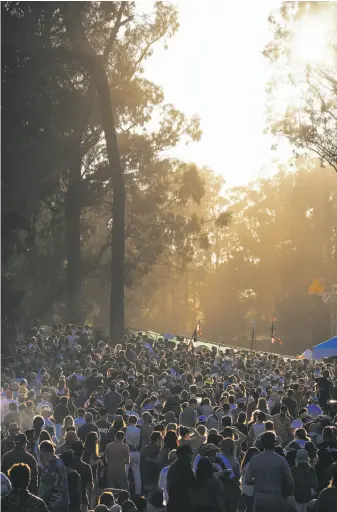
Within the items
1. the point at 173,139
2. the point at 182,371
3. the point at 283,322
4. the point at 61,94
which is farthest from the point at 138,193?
the point at 182,371

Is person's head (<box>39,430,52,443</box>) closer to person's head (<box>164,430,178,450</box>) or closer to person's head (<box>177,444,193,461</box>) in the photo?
person's head (<box>164,430,178,450</box>)

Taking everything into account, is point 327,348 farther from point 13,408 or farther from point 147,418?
point 147,418

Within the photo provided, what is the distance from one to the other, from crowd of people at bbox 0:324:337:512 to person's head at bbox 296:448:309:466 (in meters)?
0.01

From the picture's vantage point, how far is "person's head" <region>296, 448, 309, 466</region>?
37.2ft

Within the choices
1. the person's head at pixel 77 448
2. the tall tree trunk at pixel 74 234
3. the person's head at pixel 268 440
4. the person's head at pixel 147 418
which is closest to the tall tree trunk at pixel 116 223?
the tall tree trunk at pixel 74 234

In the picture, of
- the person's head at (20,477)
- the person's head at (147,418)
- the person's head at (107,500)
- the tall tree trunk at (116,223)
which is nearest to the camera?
the person's head at (20,477)

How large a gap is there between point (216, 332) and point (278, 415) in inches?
2983

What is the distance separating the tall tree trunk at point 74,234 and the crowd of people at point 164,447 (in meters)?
23.8

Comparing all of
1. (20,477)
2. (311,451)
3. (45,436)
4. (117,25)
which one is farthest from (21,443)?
(117,25)

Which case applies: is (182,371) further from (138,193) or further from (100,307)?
(100,307)

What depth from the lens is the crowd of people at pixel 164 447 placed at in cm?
937

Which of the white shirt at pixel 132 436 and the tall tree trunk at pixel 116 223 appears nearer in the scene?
the white shirt at pixel 132 436

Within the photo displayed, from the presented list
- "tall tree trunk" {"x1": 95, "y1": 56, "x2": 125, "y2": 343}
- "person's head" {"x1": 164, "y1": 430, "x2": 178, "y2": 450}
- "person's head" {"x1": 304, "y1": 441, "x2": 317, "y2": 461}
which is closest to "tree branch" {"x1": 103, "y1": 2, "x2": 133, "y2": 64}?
"tall tree trunk" {"x1": 95, "y1": 56, "x2": 125, "y2": 343}

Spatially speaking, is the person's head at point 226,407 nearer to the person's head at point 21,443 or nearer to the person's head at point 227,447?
the person's head at point 227,447
